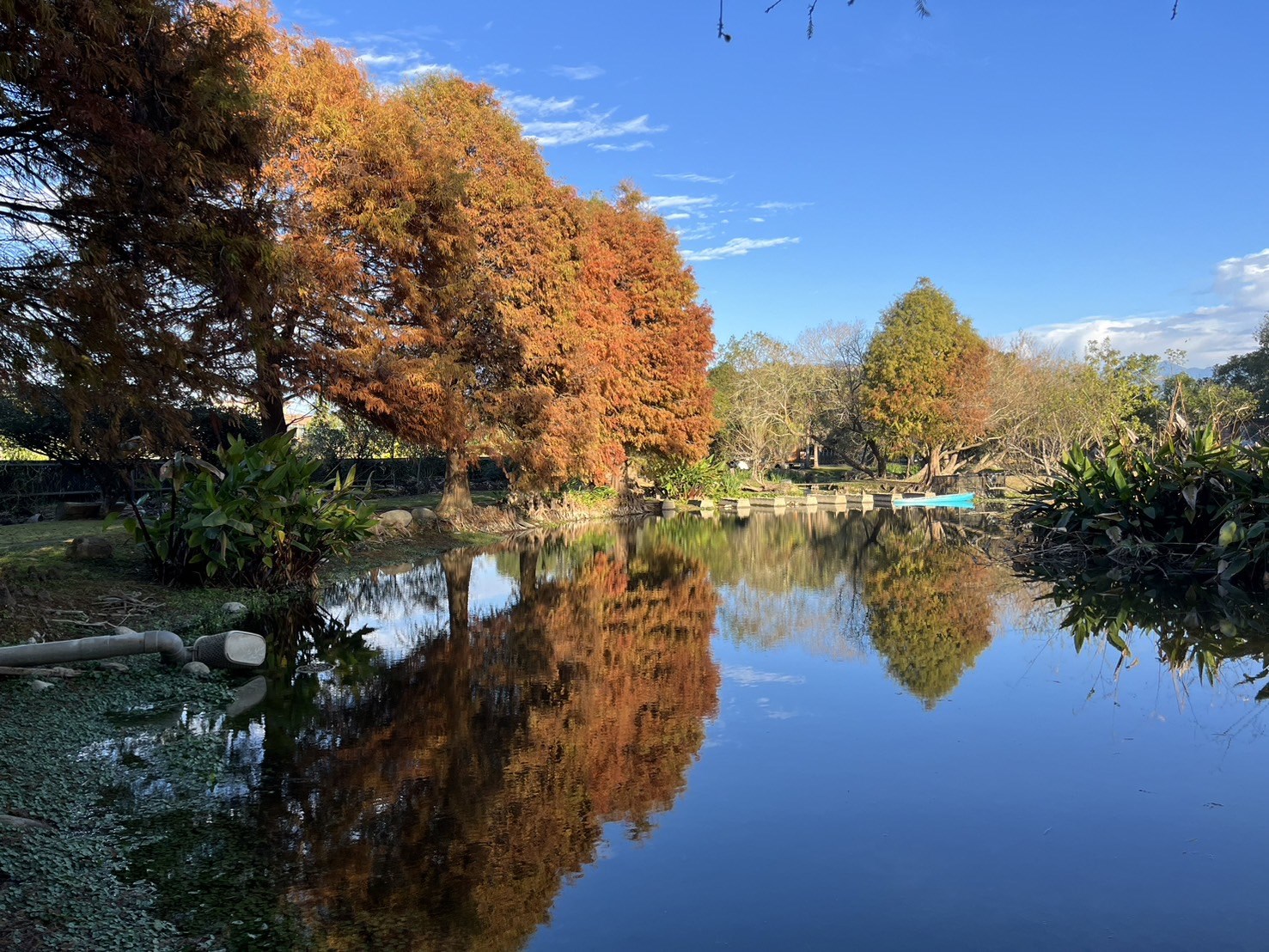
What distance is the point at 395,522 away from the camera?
17.4 m

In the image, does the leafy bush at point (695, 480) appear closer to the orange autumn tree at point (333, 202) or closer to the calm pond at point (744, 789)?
the orange autumn tree at point (333, 202)

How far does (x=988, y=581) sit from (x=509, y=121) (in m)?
14.0

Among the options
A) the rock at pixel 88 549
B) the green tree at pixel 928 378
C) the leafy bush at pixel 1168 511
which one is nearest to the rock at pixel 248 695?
the rock at pixel 88 549

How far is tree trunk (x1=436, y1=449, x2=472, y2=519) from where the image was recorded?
20078mm

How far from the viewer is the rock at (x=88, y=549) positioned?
10.5 m

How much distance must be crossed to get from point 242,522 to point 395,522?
7388 mm

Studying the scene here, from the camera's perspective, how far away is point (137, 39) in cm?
711

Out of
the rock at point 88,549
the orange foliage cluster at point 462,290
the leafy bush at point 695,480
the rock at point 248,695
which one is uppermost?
the orange foliage cluster at point 462,290

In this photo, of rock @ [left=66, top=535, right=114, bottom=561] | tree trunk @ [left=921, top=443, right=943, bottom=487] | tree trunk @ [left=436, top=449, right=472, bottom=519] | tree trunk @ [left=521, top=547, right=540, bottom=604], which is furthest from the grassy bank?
tree trunk @ [left=921, top=443, right=943, bottom=487]

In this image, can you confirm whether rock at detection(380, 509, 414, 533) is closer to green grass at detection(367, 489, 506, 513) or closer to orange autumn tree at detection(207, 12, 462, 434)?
green grass at detection(367, 489, 506, 513)

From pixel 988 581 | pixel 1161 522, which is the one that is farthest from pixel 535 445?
pixel 1161 522

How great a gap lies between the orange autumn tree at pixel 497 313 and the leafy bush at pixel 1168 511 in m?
10.1

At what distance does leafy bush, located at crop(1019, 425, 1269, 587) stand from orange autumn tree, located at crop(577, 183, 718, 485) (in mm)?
13079

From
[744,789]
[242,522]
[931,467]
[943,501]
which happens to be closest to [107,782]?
[744,789]
